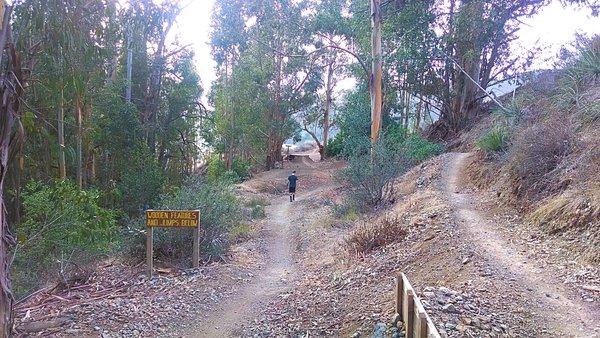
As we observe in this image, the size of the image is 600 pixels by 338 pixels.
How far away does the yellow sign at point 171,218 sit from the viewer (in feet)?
29.4

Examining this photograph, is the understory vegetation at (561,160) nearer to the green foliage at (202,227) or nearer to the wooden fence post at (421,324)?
the wooden fence post at (421,324)

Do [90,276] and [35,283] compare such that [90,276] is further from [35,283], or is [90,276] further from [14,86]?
[14,86]

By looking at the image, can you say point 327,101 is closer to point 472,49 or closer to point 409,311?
point 472,49

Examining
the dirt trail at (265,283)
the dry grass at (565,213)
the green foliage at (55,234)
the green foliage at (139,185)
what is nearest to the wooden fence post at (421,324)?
the dirt trail at (265,283)

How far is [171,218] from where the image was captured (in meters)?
9.09

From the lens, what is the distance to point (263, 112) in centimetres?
3716

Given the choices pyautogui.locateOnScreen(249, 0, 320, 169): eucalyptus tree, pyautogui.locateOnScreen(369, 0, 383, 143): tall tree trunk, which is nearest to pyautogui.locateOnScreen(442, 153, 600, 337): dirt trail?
pyautogui.locateOnScreen(369, 0, 383, 143): tall tree trunk

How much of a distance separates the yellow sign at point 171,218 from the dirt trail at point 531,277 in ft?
16.8

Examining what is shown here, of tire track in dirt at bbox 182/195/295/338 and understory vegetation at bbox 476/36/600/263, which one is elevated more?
understory vegetation at bbox 476/36/600/263

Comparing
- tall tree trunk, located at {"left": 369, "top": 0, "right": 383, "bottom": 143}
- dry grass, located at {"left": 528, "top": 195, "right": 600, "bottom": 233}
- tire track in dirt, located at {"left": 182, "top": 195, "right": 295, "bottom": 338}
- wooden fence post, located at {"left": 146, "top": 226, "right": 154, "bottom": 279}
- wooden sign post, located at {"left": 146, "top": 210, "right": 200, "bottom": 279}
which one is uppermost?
tall tree trunk, located at {"left": 369, "top": 0, "right": 383, "bottom": 143}

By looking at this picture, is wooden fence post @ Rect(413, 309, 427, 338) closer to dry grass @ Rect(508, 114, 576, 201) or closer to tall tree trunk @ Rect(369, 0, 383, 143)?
dry grass @ Rect(508, 114, 576, 201)

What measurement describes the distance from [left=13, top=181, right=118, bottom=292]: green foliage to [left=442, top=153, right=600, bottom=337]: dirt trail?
719 centimetres

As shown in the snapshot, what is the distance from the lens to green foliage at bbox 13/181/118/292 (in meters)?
8.77

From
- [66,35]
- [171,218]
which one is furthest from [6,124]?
[171,218]
